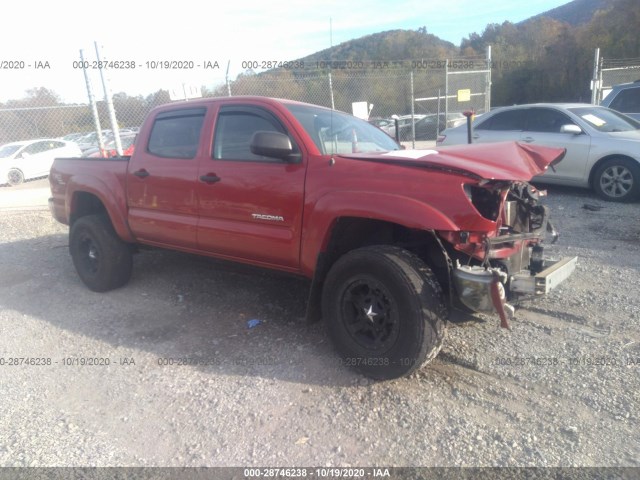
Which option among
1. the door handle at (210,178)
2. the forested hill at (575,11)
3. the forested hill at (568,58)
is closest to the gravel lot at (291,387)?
the door handle at (210,178)

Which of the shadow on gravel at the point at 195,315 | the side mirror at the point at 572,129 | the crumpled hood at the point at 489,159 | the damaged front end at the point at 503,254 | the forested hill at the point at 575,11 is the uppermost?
the forested hill at the point at 575,11

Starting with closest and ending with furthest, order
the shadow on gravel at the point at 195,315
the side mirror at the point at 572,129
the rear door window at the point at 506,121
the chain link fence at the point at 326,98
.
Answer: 1. the shadow on gravel at the point at 195,315
2. the side mirror at the point at 572,129
3. the rear door window at the point at 506,121
4. the chain link fence at the point at 326,98

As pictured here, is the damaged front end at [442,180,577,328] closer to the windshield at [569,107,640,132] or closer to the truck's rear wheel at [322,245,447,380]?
the truck's rear wheel at [322,245,447,380]

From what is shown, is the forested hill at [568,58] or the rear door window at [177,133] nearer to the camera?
the rear door window at [177,133]

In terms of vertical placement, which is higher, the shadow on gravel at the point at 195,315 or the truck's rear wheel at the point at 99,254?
the truck's rear wheel at the point at 99,254

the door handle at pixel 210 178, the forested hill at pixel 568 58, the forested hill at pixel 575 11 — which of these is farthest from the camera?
the forested hill at pixel 575 11

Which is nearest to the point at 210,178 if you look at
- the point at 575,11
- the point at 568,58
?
the point at 568,58

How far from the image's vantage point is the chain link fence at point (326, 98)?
12867 millimetres

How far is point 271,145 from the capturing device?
3.59 m

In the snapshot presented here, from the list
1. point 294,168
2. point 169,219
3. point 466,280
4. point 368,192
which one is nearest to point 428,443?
point 466,280

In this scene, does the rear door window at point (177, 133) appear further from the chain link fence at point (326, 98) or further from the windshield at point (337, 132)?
the chain link fence at point (326, 98)

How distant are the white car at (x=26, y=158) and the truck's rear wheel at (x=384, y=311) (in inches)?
644

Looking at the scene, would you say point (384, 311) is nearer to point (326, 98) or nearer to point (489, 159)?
point (489, 159)

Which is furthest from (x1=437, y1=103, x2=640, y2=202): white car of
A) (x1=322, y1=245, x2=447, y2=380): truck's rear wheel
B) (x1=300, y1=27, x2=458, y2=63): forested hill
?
(x1=300, y1=27, x2=458, y2=63): forested hill
